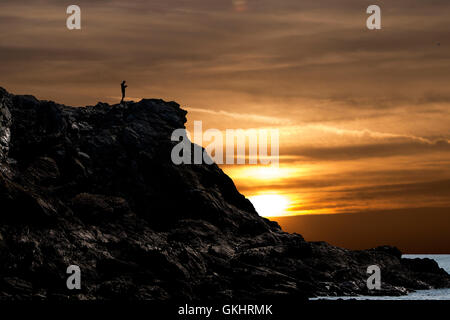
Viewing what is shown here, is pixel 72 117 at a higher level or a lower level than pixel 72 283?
higher

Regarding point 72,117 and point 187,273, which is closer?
point 187,273

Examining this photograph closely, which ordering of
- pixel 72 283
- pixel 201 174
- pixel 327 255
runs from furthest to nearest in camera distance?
1. pixel 201 174
2. pixel 327 255
3. pixel 72 283

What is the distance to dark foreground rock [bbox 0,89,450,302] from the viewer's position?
115 metres

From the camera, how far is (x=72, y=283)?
362 feet

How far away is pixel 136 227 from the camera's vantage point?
454 ft

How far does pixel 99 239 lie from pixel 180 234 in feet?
67.5

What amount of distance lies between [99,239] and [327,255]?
55931mm

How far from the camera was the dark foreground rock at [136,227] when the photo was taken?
115 metres
